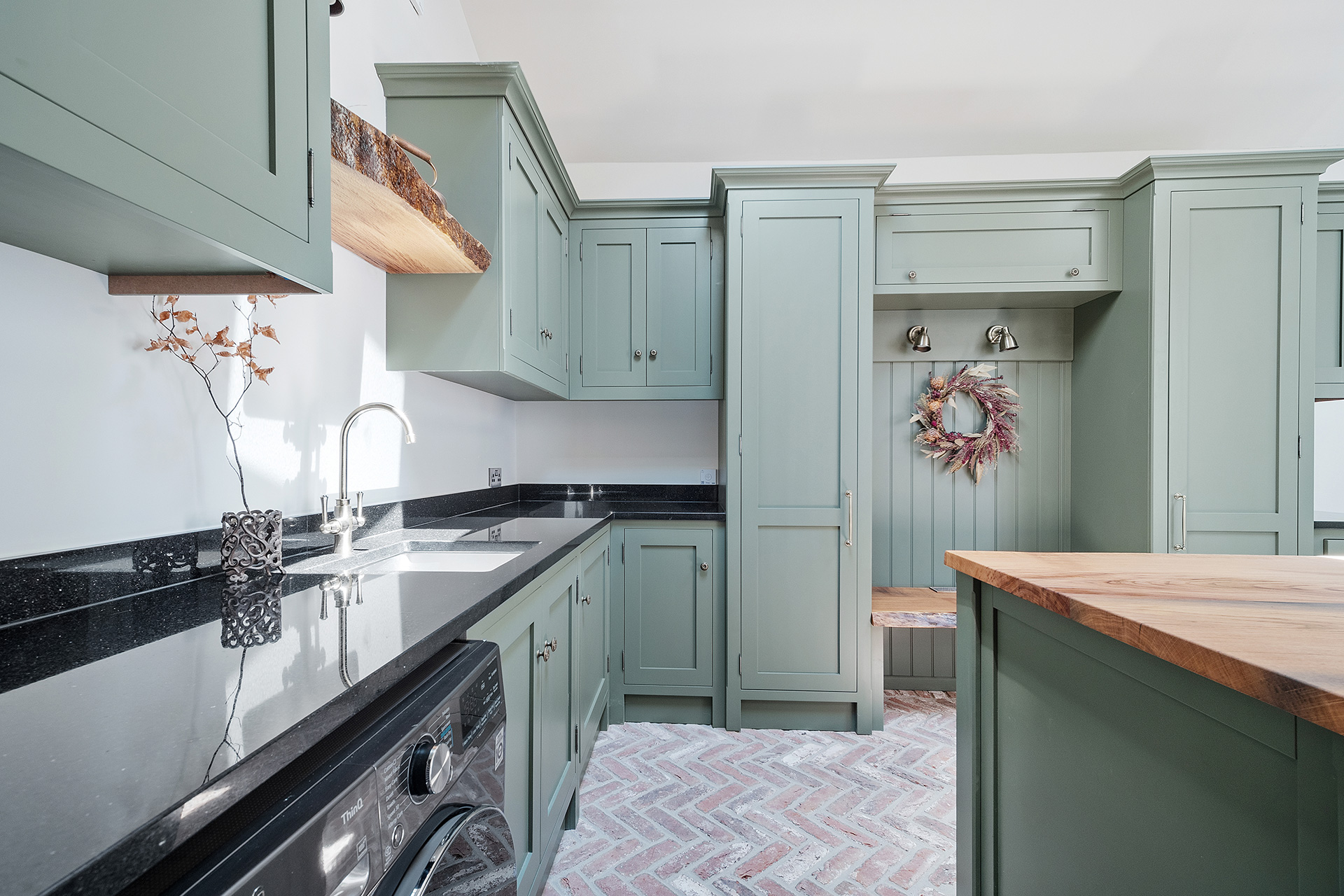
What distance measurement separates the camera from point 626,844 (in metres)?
1.65

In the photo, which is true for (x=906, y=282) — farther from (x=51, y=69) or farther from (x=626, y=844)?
(x=51, y=69)

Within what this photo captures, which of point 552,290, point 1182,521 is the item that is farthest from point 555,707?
point 1182,521

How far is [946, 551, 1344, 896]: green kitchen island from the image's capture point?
0.53 metres

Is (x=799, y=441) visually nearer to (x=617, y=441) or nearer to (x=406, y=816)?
(x=617, y=441)

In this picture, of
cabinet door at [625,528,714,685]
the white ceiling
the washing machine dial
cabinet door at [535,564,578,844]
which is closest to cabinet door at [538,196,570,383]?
the white ceiling

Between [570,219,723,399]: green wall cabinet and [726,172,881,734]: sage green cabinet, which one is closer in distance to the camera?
[726,172,881,734]: sage green cabinet

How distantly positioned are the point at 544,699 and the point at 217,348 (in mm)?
1073

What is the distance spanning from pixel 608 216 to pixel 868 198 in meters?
1.18

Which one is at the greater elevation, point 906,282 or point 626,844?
point 906,282

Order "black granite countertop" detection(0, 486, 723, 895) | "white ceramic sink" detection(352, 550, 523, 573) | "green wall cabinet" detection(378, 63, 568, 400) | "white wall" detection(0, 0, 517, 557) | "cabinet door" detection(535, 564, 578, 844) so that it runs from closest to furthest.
Result: "black granite countertop" detection(0, 486, 723, 895) → "white wall" detection(0, 0, 517, 557) → "cabinet door" detection(535, 564, 578, 844) → "white ceramic sink" detection(352, 550, 523, 573) → "green wall cabinet" detection(378, 63, 568, 400)

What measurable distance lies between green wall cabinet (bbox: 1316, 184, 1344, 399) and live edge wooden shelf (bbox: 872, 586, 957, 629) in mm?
1873

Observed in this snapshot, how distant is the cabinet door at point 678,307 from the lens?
2605 mm

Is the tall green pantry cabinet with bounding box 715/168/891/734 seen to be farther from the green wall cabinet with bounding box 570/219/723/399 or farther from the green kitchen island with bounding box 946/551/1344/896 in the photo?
the green kitchen island with bounding box 946/551/1344/896

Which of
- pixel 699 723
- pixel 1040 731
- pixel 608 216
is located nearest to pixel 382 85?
pixel 608 216
